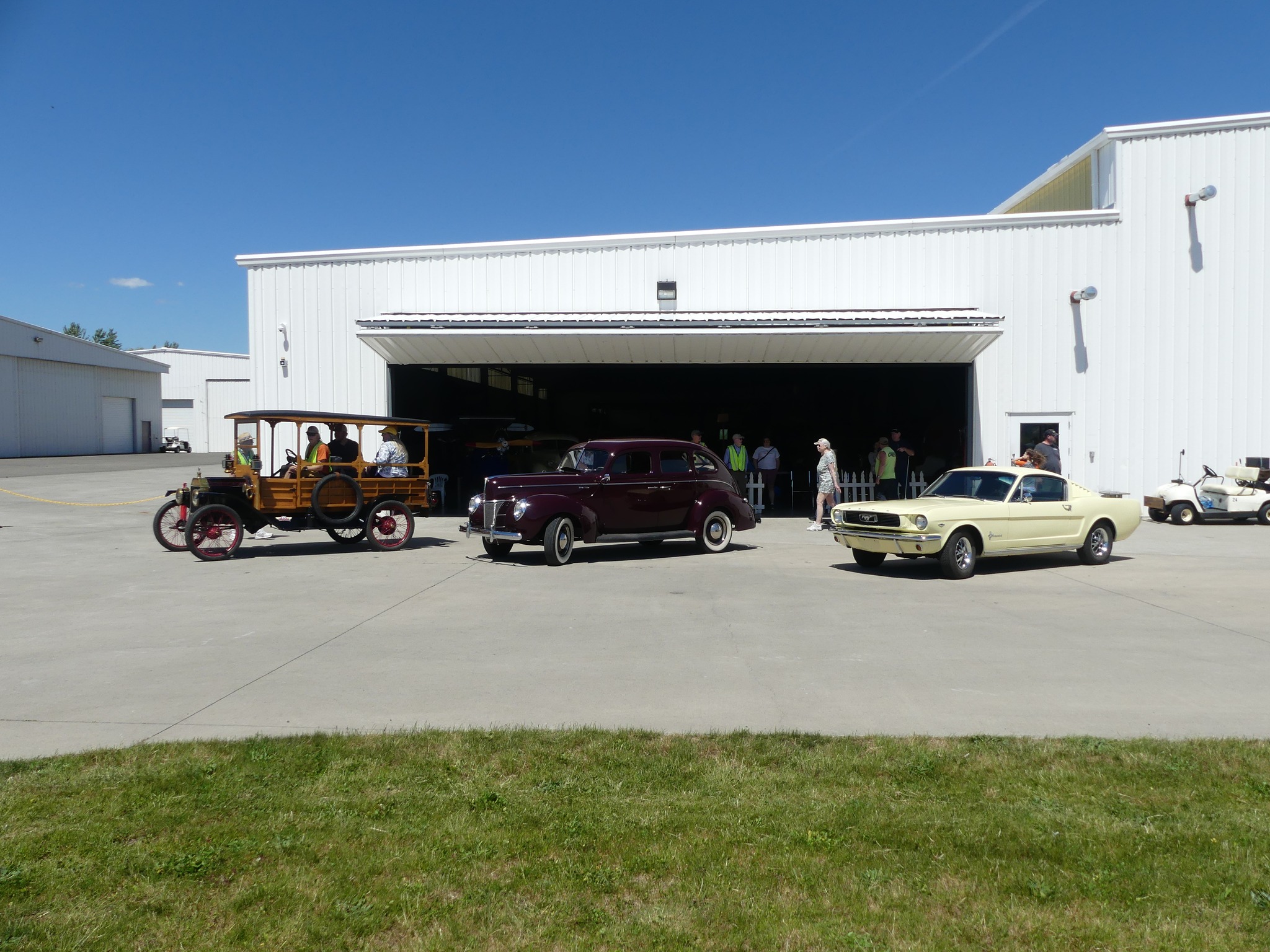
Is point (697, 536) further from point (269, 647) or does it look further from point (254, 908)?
point (254, 908)

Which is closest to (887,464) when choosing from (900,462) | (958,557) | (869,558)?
(900,462)

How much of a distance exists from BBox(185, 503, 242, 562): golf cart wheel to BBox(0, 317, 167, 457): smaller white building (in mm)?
42661

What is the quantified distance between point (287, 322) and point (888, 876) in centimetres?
2114

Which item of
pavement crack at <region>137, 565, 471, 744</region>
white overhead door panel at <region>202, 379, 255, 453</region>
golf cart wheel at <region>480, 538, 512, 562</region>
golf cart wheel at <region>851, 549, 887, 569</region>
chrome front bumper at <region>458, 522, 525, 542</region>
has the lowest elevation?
pavement crack at <region>137, 565, 471, 744</region>

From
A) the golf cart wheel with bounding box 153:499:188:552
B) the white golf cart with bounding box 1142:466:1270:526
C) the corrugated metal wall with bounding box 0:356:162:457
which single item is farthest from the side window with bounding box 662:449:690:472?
the corrugated metal wall with bounding box 0:356:162:457

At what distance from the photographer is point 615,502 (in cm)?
1389

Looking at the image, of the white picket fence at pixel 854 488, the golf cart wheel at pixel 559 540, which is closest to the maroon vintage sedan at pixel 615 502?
the golf cart wheel at pixel 559 540

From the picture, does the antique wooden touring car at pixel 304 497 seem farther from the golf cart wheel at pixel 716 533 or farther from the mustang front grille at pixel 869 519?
the mustang front grille at pixel 869 519

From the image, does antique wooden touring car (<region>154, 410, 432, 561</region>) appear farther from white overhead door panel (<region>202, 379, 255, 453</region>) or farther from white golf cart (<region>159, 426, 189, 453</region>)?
white overhead door panel (<region>202, 379, 255, 453</region>)

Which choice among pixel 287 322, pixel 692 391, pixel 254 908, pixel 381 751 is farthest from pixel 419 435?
pixel 254 908

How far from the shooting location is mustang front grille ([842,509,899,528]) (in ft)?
39.7

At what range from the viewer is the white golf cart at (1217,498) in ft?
62.3

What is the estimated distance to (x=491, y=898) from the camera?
342 centimetres

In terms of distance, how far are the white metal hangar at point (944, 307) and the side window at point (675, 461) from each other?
560 cm
